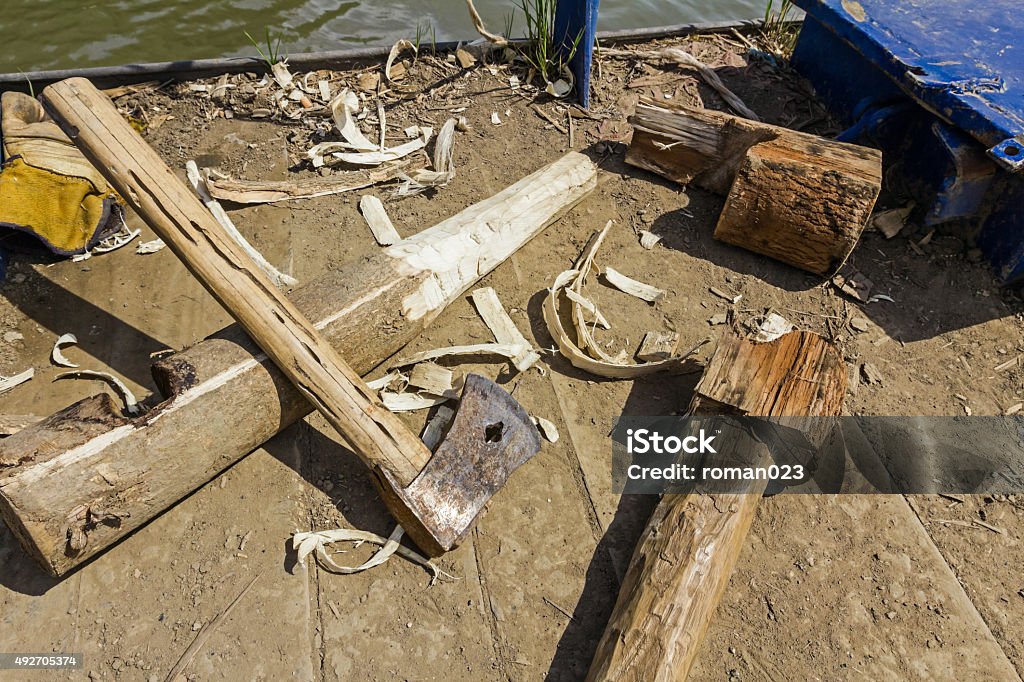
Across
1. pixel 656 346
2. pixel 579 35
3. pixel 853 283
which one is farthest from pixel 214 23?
pixel 853 283

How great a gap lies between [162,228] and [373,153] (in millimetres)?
2150

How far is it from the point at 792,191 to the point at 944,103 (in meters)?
1.09

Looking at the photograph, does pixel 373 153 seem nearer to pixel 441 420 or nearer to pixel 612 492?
pixel 441 420

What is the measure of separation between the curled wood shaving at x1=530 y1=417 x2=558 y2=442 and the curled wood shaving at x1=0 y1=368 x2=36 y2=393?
104 inches

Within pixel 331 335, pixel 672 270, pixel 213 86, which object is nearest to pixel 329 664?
pixel 331 335

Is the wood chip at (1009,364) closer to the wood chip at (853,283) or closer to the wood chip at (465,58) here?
the wood chip at (853,283)

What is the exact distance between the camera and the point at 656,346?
149 inches

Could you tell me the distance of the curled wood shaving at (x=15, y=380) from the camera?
329 cm

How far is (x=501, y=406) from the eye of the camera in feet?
10.1

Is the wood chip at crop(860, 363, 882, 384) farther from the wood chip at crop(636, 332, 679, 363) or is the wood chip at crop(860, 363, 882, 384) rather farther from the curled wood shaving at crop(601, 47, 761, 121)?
the curled wood shaving at crop(601, 47, 761, 121)

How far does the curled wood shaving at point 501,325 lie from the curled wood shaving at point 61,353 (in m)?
2.22

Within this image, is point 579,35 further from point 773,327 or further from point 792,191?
point 773,327

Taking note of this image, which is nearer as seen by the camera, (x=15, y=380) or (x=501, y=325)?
(x=15, y=380)

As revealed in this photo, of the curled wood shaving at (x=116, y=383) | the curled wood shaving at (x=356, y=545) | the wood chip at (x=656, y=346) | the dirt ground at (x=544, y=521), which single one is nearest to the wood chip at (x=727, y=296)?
the dirt ground at (x=544, y=521)
